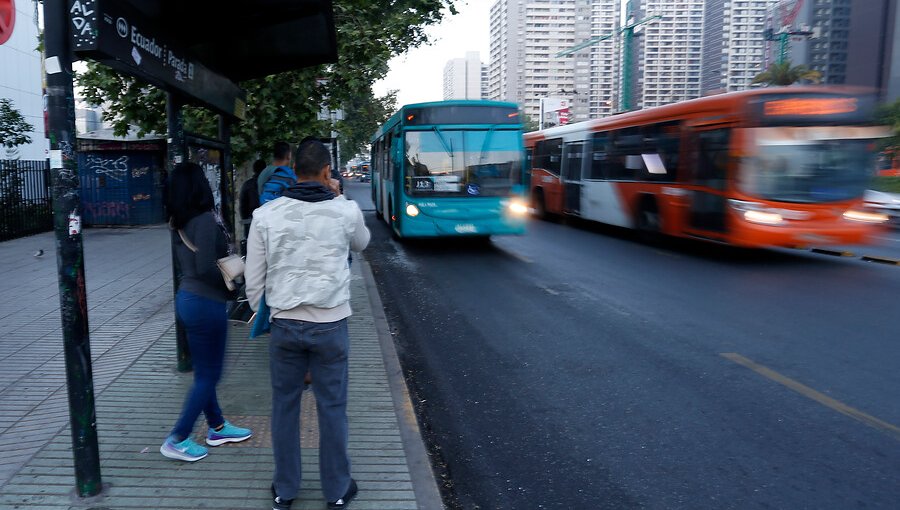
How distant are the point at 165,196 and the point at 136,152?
17.2 metres

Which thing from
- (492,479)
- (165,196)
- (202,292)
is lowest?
(492,479)

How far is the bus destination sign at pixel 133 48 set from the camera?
3.40 metres

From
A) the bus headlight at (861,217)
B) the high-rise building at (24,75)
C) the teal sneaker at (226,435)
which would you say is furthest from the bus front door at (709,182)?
the high-rise building at (24,75)

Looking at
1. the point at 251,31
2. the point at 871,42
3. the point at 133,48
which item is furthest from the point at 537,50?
Answer: the point at 133,48

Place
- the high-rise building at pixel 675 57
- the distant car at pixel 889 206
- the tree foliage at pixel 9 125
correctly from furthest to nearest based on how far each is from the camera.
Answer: the high-rise building at pixel 675 57 < the distant car at pixel 889 206 < the tree foliage at pixel 9 125

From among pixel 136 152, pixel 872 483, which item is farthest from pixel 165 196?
pixel 136 152

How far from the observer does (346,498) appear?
3.69m

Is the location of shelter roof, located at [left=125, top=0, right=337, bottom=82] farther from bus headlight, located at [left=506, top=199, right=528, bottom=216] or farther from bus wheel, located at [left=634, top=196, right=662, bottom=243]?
bus wheel, located at [left=634, top=196, right=662, bottom=243]

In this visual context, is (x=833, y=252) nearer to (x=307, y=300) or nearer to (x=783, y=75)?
(x=307, y=300)

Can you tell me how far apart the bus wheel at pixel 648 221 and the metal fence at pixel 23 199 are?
14.1 m

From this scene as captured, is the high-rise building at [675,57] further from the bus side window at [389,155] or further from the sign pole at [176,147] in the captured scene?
the sign pole at [176,147]

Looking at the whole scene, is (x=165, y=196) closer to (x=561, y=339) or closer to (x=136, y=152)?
(x=561, y=339)

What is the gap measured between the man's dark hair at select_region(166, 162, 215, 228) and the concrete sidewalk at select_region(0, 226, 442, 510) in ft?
4.69

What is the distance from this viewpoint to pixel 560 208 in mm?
21469
